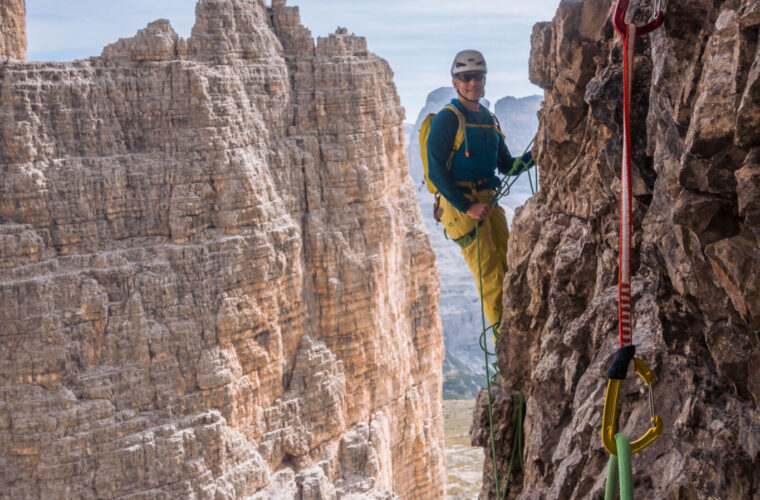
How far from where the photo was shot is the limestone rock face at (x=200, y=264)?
25766mm

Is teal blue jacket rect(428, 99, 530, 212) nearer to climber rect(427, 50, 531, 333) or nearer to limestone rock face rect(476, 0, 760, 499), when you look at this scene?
climber rect(427, 50, 531, 333)

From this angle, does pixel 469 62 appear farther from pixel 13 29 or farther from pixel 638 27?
pixel 13 29

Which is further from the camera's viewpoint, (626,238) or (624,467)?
(626,238)

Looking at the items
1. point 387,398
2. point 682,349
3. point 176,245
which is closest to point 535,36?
point 682,349

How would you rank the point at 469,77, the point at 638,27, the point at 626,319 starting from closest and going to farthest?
the point at 626,319 < the point at 638,27 < the point at 469,77

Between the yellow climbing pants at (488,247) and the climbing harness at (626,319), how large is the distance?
15.3 feet

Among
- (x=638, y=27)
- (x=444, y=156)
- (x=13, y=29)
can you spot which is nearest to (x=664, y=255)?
(x=638, y=27)

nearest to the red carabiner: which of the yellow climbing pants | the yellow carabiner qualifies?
the yellow carabiner

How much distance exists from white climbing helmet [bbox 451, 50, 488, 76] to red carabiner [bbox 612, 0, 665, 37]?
4.98m

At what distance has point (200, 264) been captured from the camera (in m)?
28.0

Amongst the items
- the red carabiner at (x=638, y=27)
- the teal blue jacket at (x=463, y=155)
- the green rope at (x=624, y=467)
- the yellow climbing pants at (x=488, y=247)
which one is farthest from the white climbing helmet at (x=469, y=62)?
the green rope at (x=624, y=467)

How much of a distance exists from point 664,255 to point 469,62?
5.54m

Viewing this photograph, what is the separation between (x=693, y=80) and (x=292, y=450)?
2894 centimetres

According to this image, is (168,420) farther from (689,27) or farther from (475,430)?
(689,27)
